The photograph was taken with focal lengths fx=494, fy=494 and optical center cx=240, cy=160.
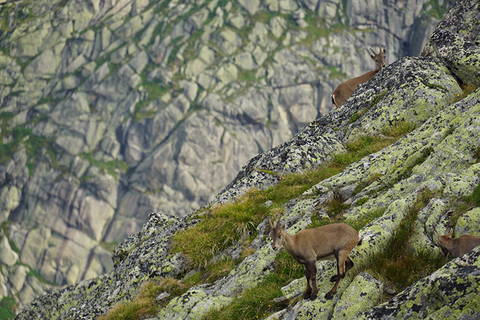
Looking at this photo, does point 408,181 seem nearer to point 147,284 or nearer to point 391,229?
point 391,229

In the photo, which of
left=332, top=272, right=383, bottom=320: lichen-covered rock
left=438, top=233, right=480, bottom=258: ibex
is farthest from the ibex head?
left=332, top=272, right=383, bottom=320: lichen-covered rock

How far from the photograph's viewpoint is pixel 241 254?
19109 millimetres

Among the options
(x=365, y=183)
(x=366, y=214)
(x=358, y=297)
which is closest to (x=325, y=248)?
(x=358, y=297)

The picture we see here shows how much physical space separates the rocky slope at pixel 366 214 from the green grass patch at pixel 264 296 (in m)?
0.05

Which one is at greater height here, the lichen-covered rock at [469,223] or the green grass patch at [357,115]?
the green grass patch at [357,115]

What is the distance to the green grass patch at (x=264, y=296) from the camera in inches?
565

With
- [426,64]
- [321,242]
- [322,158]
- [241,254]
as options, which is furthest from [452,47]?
[321,242]

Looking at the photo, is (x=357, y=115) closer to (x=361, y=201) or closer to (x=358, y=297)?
(x=361, y=201)

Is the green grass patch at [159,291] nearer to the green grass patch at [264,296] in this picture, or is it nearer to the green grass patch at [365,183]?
the green grass patch at [264,296]

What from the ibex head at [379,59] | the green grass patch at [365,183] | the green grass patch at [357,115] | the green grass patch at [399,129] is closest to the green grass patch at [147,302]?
the green grass patch at [365,183]

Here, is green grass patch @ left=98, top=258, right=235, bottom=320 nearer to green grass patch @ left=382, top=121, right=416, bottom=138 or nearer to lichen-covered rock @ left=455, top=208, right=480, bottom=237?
lichen-covered rock @ left=455, top=208, right=480, bottom=237

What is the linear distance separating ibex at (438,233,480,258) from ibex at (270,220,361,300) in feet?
6.63

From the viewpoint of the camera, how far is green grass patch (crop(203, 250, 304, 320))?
14.3m

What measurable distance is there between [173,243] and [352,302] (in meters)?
12.0
